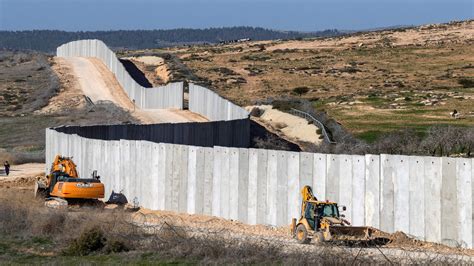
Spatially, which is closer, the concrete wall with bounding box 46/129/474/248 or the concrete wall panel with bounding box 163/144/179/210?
the concrete wall with bounding box 46/129/474/248

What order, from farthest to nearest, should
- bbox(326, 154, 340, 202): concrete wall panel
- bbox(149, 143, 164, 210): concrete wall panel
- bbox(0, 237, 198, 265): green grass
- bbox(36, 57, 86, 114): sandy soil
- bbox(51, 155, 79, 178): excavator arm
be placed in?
1. bbox(36, 57, 86, 114): sandy soil
2. bbox(51, 155, 79, 178): excavator arm
3. bbox(149, 143, 164, 210): concrete wall panel
4. bbox(326, 154, 340, 202): concrete wall panel
5. bbox(0, 237, 198, 265): green grass

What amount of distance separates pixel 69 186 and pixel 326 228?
10.4 meters

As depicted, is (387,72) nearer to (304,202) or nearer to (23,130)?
(23,130)

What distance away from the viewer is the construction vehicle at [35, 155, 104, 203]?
98.4 feet

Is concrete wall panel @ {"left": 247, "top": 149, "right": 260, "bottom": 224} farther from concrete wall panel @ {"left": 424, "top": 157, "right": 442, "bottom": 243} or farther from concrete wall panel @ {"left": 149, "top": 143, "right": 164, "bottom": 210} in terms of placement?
concrete wall panel @ {"left": 424, "top": 157, "right": 442, "bottom": 243}

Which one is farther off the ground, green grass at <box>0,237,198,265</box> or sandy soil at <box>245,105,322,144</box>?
sandy soil at <box>245,105,322,144</box>

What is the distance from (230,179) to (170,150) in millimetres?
2628

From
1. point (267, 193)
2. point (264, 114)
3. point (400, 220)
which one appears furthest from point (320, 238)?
point (264, 114)

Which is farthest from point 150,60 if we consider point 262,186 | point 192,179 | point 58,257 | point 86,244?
point 58,257

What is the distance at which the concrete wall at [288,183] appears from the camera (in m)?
22.6

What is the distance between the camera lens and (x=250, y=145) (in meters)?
48.4

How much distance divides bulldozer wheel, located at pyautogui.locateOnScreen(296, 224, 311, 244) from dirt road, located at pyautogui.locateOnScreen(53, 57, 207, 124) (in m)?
30.7

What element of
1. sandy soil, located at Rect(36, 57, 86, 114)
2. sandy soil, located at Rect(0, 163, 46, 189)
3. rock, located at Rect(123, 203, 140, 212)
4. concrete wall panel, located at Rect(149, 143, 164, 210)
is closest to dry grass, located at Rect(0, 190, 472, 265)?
concrete wall panel, located at Rect(149, 143, 164, 210)

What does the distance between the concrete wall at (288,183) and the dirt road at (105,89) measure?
2310 centimetres
